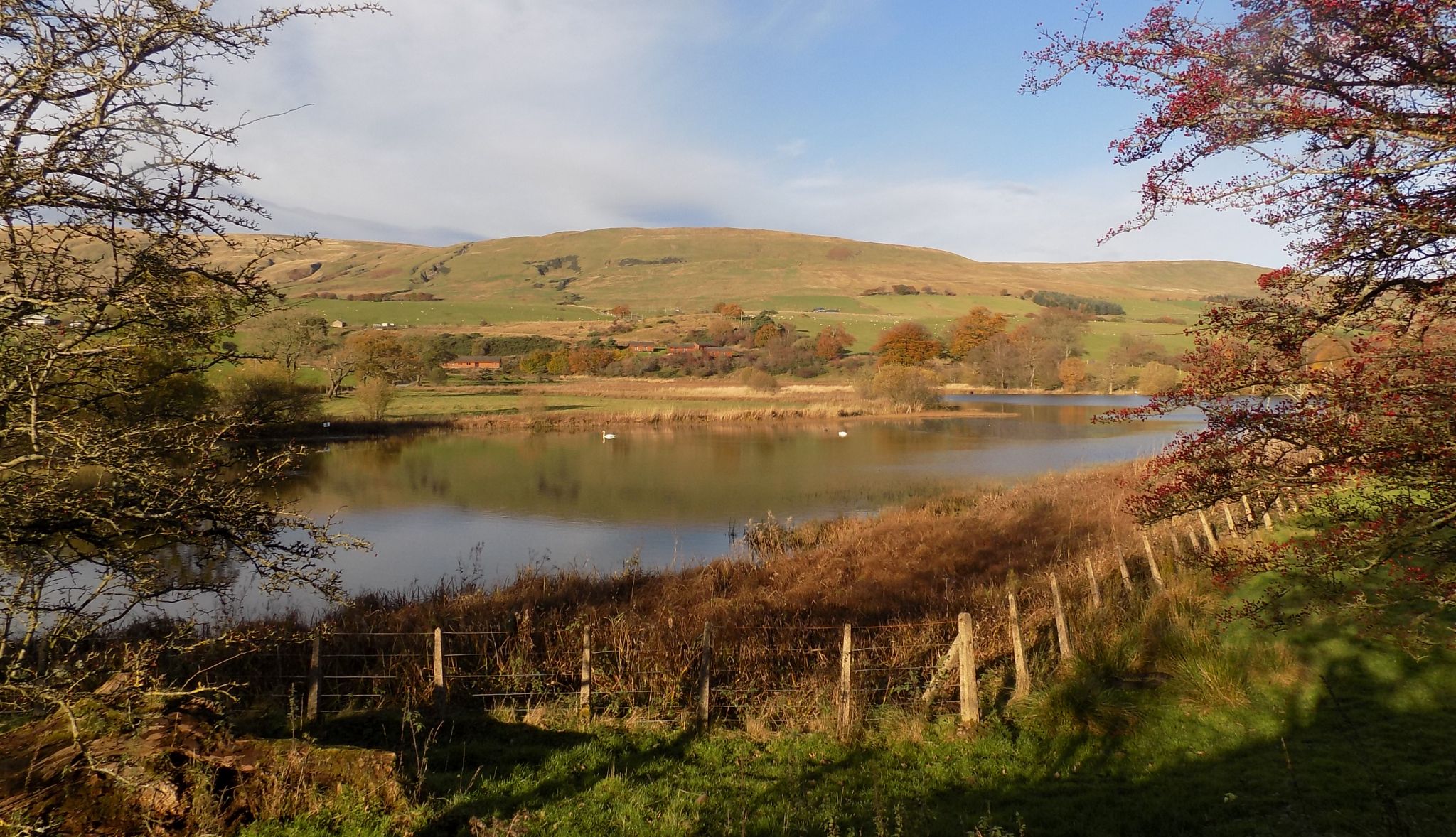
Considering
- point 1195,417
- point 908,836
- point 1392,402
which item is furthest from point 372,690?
point 1195,417

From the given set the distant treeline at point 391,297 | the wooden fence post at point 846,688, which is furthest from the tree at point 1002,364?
the distant treeline at point 391,297

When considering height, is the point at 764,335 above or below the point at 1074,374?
above

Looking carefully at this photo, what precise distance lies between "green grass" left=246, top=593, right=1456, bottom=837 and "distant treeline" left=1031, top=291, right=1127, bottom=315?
10886 cm

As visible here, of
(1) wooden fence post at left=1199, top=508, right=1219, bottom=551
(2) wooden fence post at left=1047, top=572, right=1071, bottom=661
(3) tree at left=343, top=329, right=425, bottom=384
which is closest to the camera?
(2) wooden fence post at left=1047, top=572, right=1071, bottom=661

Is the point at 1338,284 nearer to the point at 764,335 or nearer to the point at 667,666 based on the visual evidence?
the point at 667,666

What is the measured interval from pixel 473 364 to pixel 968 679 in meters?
76.4

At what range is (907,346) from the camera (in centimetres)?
8319

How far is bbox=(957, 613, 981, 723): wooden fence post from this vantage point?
300 inches

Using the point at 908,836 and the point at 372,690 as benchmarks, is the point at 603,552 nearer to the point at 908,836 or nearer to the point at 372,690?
the point at 372,690

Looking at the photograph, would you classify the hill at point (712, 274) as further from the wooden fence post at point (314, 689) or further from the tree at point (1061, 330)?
the wooden fence post at point (314, 689)

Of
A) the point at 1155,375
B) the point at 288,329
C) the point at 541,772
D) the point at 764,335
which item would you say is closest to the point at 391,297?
the point at 764,335

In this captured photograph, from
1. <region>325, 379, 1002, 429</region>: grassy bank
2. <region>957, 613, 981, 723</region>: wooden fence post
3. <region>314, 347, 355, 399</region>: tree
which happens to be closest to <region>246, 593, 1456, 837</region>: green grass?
<region>957, 613, 981, 723</region>: wooden fence post

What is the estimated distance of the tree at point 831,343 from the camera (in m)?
79.4

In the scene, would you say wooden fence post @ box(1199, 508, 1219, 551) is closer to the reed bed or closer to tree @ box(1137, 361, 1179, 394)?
the reed bed
